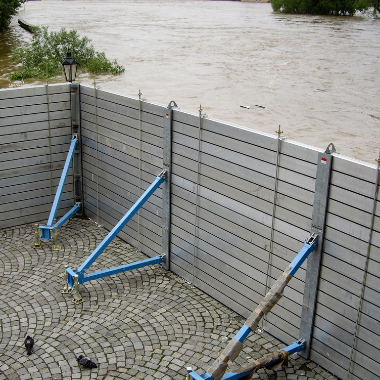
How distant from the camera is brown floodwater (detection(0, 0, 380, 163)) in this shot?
1714 cm

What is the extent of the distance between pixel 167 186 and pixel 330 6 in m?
41.2

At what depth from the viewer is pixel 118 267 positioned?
23.5ft

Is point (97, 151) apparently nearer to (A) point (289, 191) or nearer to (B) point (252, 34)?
(A) point (289, 191)

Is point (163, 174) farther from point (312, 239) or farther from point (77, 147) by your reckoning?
point (312, 239)

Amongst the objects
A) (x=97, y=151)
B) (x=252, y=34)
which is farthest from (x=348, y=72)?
(x=97, y=151)

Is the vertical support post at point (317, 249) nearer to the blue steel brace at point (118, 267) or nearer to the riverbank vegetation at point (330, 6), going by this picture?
the blue steel brace at point (118, 267)

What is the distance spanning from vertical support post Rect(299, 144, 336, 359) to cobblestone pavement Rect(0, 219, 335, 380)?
0.38 metres

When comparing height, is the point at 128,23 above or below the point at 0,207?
above

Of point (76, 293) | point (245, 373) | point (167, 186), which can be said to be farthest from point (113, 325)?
point (167, 186)

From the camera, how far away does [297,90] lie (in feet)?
71.1

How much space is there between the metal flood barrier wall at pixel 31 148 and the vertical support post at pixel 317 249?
16.7ft

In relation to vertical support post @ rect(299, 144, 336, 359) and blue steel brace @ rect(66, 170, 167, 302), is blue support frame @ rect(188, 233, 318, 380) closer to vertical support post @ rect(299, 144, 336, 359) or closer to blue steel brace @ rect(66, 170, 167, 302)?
vertical support post @ rect(299, 144, 336, 359)

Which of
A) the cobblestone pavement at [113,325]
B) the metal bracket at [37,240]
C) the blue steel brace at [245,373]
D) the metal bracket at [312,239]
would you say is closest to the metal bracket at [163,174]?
the cobblestone pavement at [113,325]

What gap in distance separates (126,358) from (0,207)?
4.19 meters
